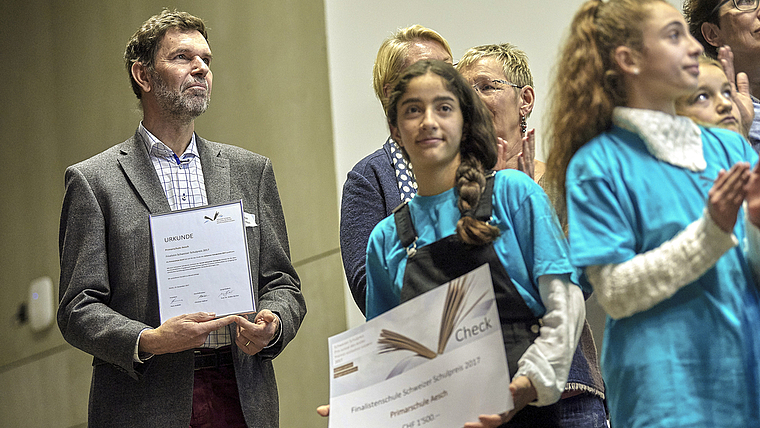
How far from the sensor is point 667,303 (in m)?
1.42

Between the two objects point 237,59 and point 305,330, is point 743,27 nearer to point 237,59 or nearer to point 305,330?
point 305,330

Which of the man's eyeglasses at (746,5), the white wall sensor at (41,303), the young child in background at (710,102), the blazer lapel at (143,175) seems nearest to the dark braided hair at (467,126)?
the young child in background at (710,102)

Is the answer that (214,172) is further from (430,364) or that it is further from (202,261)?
(430,364)

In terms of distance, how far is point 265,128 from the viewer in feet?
16.3

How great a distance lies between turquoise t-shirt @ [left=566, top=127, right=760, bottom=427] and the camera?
1375mm

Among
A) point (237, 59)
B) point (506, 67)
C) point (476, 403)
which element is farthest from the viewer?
point (237, 59)

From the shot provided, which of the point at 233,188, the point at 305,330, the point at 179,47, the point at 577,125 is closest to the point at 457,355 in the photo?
the point at 577,125

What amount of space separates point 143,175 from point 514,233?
135 cm

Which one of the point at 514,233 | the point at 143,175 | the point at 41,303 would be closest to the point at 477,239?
the point at 514,233

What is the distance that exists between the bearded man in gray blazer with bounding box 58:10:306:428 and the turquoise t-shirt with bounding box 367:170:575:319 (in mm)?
683

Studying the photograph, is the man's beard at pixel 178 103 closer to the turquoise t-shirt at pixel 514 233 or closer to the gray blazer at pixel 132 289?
the gray blazer at pixel 132 289

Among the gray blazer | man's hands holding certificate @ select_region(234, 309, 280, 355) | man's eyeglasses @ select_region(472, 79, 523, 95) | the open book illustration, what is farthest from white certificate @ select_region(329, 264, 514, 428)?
man's eyeglasses @ select_region(472, 79, 523, 95)

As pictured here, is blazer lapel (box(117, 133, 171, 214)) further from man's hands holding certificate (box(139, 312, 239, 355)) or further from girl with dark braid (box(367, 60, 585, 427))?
girl with dark braid (box(367, 60, 585, 427))

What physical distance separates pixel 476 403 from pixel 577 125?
1.80ft
